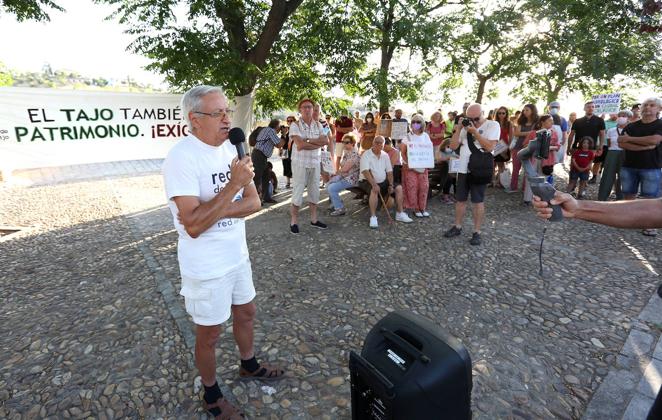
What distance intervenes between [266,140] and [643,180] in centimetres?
650

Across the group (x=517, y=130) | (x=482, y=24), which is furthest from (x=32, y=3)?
(x=482, y=24)

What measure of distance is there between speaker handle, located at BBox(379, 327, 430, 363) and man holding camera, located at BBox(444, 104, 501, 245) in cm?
368

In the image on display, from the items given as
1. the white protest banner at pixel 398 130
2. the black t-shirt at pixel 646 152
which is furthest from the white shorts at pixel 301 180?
the black t-shirt at pixel 646 152

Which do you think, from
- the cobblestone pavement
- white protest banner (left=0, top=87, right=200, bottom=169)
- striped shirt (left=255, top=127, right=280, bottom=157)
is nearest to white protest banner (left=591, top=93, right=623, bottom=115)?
the cobblestone pavement

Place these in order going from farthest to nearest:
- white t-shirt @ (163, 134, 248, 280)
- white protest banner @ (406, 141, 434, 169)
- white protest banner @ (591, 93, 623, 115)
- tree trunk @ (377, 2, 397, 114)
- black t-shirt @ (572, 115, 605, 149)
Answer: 1. white protest banner @ (591, 93, 623, 115)
2. black t-shirt @ (572, 115, 605, 149)
3. tree trunk @ (377, 2, 397, 114)
4. white protest banner @ (406, 141, 434, 169)
5. white t-shirt @ (163, 134, 248, 280)

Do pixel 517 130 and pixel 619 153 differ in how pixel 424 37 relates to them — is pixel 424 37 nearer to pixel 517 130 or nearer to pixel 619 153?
pixel 517 130

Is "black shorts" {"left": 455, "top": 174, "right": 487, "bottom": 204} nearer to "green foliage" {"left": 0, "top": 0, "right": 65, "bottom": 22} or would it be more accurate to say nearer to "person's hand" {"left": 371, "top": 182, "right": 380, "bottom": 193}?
"person's hand" {"left": 371, "top": 182, "right": 380, "bottom": 193}

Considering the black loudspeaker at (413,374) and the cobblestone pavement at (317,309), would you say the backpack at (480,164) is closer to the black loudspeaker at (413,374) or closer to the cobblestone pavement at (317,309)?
the cobblestone pavement at (317,309)

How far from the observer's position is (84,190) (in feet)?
30.5

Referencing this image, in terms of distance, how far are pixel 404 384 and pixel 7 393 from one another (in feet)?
9.18

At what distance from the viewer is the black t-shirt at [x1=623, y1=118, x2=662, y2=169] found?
17.5ft

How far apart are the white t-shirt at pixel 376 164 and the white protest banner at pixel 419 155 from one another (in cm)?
45

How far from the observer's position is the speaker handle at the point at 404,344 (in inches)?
65.8

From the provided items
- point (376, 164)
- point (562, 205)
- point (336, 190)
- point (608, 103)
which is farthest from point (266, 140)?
point (608, 103)
